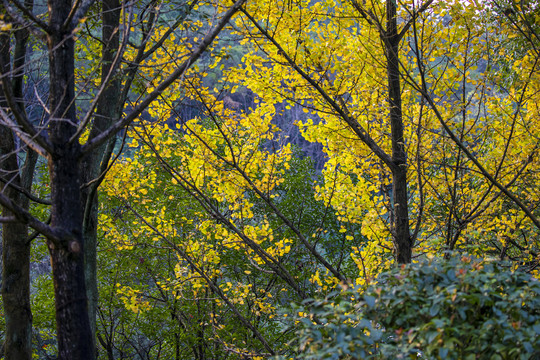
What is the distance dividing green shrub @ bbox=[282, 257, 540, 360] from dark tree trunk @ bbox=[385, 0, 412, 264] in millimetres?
1537

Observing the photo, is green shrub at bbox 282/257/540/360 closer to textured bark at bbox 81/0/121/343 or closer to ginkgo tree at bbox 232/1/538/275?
ginkgo tree at bbox 232/1/538/275

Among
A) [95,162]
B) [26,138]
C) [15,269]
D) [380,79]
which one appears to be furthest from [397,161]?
[15,269]

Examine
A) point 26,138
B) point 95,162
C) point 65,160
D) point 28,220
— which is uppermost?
point 95,162

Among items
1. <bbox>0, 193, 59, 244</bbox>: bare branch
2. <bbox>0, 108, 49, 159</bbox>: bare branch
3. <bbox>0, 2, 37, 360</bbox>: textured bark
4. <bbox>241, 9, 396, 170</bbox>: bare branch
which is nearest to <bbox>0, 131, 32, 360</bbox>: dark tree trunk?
<bbox>0, 2, 37, 360</bbox>: textured bark

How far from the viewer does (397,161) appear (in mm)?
4074

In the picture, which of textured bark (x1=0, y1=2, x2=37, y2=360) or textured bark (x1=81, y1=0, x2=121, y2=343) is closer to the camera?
textured bark (x1=81, y1=0, x2=121, y2=343)

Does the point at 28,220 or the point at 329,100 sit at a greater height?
the point at 329,100

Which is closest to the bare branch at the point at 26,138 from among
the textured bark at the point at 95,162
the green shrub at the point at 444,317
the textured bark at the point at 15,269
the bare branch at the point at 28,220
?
the bare branch at the point at 28,220

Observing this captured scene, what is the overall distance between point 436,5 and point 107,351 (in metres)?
8.88

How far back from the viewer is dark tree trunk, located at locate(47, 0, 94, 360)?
2.38 meters

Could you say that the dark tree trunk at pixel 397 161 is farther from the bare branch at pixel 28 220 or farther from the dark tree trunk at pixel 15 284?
the dark tree trunk at pixel 15 284

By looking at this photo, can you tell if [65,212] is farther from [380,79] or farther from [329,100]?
[380,79]

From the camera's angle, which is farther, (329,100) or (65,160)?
(329,100)

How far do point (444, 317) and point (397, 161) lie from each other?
84.8 inches
